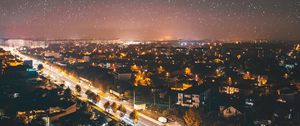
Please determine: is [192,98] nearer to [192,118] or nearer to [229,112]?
[229,112]

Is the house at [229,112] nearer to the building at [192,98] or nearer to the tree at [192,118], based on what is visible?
the tree at [192,118]

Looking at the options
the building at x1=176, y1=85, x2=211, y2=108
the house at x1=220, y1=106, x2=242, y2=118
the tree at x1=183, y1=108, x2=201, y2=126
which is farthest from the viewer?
the building at x1=176, y1=85, x2=211, y2=108

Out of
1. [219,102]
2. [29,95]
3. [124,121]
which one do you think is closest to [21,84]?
[29,95]

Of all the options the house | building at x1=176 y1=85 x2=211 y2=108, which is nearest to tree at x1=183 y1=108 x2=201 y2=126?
the house

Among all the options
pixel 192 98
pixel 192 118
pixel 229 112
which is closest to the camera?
pixel 192 118

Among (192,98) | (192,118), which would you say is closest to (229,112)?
(192,118)

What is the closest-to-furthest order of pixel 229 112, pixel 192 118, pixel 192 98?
pixel 192 118
pixel 229 112
pixel 192 98

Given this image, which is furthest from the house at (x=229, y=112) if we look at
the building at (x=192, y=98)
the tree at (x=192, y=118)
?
the building at (x=192, y=98)

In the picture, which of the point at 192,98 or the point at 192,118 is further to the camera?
the point at 192,98

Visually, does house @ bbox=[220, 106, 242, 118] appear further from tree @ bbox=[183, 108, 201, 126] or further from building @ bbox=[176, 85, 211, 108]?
building @ bbox=[176, 85, 211, 108]

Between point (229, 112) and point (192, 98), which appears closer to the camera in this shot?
point (229, 112)

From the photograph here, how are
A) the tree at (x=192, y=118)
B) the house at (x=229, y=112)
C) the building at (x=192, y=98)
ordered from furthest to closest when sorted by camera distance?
the building at (x=192, y=98), the house at (x=229, y=112), the tree at (x=192, y=118)

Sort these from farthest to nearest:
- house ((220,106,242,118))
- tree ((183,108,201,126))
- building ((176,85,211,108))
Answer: building ((176,85,211,108)) → house ((220,106,242,118)) → tree ((183,108,201,126))
